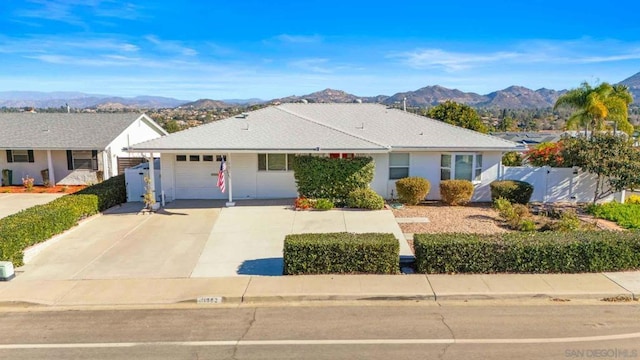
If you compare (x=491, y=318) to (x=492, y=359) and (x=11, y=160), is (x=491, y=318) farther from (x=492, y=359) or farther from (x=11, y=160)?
(x=11, y=160)

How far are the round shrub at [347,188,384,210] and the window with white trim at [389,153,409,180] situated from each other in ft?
7.21

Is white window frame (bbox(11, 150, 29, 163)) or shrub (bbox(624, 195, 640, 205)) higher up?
white window frame (bbox(11, 150, 29, 163))

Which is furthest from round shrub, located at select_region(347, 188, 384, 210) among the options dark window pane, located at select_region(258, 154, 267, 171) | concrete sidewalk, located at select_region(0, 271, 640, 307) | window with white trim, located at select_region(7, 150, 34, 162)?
window with white trim, located at select_region(7, 150, 34, 162)

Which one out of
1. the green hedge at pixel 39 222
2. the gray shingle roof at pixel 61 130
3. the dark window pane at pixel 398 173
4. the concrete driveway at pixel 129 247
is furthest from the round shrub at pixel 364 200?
the gray shingle roof at pixel 61 130

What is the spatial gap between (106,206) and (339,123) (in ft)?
36.7

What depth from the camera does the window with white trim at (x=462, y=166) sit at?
20.1m

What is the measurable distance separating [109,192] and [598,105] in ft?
A: 71.4

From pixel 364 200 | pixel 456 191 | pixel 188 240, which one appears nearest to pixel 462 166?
pixel 456 191

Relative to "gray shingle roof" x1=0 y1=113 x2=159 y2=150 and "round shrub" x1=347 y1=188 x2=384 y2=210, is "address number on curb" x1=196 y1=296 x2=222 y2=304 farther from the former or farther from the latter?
"gray shingle roof" x1=0 y1=113 x2=159 y2=150

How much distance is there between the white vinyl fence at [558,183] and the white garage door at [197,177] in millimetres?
12840

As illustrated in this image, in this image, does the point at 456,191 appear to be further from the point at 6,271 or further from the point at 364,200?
the point at 6,271

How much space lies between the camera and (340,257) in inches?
443

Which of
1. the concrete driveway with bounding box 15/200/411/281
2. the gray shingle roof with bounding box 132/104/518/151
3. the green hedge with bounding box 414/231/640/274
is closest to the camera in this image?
the green hedge with bounding box 414/231/640/274

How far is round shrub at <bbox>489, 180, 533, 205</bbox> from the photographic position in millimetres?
18828
